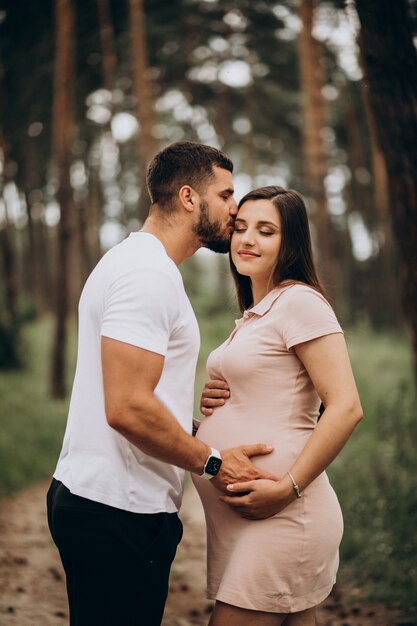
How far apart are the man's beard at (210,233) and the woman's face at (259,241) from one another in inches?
3.6

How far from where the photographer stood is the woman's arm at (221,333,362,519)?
2.85 metres

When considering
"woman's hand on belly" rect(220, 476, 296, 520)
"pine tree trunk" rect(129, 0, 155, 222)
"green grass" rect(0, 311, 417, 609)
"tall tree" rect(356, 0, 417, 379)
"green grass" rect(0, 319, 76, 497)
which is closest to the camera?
"woman's hand on belly" rect(220, 476, 296, 520)

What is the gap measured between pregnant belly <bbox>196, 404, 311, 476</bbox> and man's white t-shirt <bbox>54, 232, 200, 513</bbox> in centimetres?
26

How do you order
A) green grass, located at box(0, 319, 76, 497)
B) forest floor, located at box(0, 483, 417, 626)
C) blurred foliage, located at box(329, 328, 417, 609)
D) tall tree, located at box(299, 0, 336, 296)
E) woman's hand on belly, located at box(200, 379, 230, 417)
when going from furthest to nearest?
tall tree, located at box(299, 0, 336, 296), green grass, located at box(0, 319, 76, 497), blurred foliage, located at box(329, 328, 417, 609), forest floor, located at box(0, 483, 417, 626), woman's hand on belly, located at box(200, 379, 230, 417)

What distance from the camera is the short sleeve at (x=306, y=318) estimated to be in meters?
2.91

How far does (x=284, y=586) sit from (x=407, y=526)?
400 cm

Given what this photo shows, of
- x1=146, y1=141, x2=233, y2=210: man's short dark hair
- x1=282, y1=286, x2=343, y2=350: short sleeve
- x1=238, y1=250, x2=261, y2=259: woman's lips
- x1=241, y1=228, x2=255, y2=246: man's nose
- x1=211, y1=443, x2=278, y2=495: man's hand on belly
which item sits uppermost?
x1=146, y1=141, x2=233, y2=210: man's short dark hair

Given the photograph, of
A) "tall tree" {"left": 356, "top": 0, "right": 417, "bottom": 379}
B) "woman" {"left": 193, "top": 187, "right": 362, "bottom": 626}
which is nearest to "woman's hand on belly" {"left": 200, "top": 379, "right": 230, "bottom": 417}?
"woman" {"left": 193, "top": 187, "right": 362, "bottom": 626}

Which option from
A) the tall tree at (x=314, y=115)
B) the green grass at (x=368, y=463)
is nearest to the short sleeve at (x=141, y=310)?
the green grass at (x=368, y=463)

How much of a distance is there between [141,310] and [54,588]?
4.47m

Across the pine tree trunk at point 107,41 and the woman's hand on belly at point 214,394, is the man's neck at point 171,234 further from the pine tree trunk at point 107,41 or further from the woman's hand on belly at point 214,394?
the pine tree trunk at point 107,41

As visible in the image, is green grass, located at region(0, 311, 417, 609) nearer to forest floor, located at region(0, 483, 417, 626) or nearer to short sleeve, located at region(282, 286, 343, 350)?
forest floor, located at region(0, 483, 417, 626)

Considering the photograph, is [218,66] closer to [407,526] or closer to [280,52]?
[280,52]

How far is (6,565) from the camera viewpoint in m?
6.62
